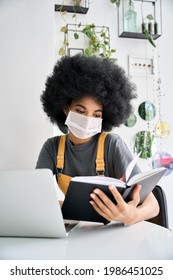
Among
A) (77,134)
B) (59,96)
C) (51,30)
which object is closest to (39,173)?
(77,134)

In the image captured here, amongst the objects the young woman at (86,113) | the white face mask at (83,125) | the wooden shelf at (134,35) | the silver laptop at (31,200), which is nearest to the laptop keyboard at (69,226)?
the silver laptop at (31,200)

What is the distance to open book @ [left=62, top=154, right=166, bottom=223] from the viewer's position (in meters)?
0.74

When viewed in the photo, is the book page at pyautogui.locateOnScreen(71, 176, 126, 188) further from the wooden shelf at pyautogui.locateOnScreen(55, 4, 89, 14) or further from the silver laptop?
→ the wooden shelf at pyautogui.locateOnScreen(55, 4, 89, 14)

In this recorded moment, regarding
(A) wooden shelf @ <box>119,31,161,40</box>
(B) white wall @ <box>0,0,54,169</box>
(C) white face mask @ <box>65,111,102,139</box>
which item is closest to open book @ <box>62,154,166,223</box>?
(C) white face mask @ <box>65,111,102,139</box>

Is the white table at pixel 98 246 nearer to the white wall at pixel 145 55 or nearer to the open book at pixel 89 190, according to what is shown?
the open book at pixel 89 190


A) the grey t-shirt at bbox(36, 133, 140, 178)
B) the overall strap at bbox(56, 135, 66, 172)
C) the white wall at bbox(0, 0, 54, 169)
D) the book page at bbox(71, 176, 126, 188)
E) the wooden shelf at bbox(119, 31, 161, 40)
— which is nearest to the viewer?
the book page at bbox(71, 176, 126, 188)

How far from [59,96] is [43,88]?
200mm

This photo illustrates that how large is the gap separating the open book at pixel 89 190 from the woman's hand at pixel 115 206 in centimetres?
1

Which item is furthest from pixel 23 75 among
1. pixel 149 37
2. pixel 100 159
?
pixel 149 37

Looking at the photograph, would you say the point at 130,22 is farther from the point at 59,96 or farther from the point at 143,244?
the point at 143,244

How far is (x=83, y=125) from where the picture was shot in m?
1.31

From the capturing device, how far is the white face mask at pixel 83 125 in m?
1.31

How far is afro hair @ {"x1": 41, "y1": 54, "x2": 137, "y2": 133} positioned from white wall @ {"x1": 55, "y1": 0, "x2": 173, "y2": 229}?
2.61 feet
